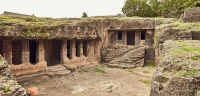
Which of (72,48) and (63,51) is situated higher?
(72,48)

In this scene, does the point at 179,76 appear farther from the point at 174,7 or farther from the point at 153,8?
the point at 153,8

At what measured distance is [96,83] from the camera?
1180 cm

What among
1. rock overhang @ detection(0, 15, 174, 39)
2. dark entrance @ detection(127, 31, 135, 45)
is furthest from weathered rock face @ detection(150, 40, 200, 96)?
dark entrance @ detection(127, 31, 135, 45)

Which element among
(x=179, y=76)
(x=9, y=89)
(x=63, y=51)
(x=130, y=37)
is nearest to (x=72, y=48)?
(x=63, y=51)

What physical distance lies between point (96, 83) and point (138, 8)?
64.7 ft

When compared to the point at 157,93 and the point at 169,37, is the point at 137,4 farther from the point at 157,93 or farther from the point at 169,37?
the point at 157,93

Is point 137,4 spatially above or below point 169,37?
above

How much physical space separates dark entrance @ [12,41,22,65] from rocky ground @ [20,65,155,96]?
2801 millimetres

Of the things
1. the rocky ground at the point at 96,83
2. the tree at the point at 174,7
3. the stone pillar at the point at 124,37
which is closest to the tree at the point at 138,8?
the tree at the point at 174,7

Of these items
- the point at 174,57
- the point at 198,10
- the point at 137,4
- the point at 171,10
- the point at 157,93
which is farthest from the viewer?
the point at 137,4

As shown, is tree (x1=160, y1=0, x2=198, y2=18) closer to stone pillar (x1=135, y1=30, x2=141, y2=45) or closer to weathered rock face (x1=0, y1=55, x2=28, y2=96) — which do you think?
stone pillar (x1=135, y1=30, x2=141, y2=45)

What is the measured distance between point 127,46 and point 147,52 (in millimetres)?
2396

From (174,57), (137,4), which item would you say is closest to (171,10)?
(137,4)

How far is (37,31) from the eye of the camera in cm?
1235
